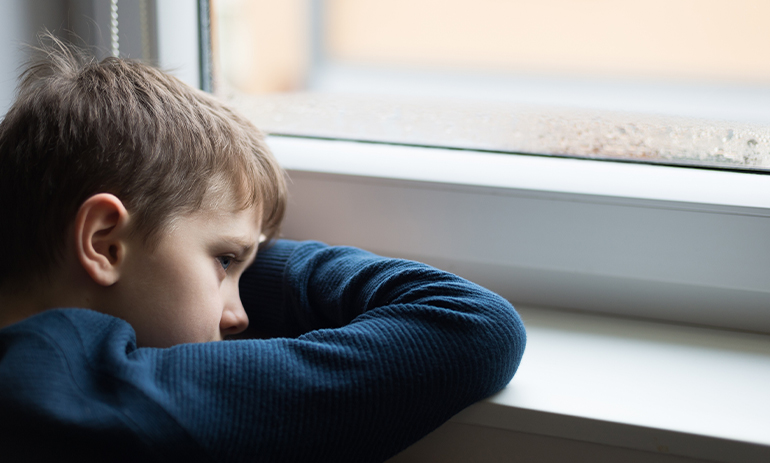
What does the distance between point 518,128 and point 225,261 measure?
37cm

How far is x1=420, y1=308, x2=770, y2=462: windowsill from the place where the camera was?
1.50 ft

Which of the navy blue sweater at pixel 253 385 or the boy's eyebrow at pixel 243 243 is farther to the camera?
the boy's eyebrow at pixel 243 243

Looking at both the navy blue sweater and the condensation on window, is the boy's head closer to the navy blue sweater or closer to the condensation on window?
the navy blue sweater

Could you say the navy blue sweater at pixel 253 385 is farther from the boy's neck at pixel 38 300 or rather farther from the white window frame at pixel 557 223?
the white window frame at pixel 557 223

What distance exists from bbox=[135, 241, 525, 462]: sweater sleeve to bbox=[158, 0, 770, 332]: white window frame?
0.17 meters

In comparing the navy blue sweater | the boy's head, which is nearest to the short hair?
the boy's head

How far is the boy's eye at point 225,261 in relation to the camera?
57cm

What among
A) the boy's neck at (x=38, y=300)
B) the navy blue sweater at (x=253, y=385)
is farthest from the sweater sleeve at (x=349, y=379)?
the boy's neck at (x=38, y=300)

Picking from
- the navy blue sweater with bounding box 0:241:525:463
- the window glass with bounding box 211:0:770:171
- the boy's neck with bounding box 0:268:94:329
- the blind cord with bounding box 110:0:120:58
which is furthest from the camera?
the blind cord with bounding box 110:0:120:58

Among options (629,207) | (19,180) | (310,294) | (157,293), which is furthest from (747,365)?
(19,180)

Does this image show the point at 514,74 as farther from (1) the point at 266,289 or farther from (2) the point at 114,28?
(2) the point at 114,28

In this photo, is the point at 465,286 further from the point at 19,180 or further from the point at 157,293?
the point at 19,180

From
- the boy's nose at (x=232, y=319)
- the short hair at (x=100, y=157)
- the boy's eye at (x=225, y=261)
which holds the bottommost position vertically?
the boy's nose at (x=232, y=319)

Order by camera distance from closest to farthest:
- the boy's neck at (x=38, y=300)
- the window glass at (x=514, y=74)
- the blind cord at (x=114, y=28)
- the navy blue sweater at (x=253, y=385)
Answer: the navy blue sweater at (x=253, y=385), the boy's neck at (x=38, y=300), the window glass at (x=514, y=74), the blind cord at (x=114, y=28)
